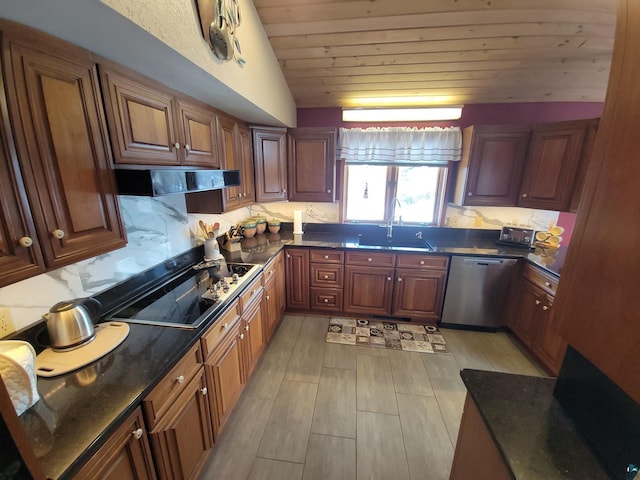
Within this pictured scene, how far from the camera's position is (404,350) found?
251 centimetres

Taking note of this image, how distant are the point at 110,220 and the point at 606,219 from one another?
66.8 inches

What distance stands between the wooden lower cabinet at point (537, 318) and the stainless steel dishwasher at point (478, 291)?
133 mm

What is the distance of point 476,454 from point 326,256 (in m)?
2.04

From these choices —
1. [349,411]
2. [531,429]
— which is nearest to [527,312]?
[349,411]

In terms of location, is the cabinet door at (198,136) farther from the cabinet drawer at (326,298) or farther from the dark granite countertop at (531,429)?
the dark granite countertop at (531,429)

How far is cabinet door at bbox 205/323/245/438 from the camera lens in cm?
149

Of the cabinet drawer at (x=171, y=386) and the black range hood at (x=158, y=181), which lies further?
the black range hood at (x=158, y=181)

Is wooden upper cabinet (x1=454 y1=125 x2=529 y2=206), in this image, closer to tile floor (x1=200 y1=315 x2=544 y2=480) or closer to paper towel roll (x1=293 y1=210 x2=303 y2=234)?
tile floor (x1=200 y1=315 x2=544 y2=480)

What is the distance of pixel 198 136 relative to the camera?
1771 millimetres

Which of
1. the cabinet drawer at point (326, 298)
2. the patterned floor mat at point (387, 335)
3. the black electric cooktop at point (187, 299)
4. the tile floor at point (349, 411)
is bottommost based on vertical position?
the tile floor at point (349, 411)

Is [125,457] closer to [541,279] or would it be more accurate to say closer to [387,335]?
[387,335]

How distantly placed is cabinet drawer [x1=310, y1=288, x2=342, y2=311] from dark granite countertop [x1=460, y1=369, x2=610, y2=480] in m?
1.94

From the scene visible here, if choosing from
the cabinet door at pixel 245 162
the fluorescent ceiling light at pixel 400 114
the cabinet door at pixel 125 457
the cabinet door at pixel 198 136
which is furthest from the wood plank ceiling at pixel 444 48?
the cabinet door at pixel 125 457

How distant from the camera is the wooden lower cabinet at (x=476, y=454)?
858 mm
